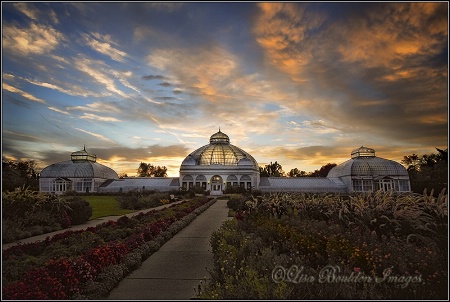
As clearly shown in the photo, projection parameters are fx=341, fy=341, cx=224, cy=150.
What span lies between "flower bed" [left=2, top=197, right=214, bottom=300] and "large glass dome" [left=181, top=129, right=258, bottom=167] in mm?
72319

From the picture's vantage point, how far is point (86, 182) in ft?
259

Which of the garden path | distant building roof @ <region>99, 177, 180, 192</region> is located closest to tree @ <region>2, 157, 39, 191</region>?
the garden path

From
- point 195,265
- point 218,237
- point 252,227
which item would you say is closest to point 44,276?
point 195,265

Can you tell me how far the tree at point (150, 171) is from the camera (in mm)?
110125

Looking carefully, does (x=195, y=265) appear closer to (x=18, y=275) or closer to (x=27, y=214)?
(x=18, y=275)

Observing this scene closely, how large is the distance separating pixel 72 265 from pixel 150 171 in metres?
105

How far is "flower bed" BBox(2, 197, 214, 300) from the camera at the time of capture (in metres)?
6.86

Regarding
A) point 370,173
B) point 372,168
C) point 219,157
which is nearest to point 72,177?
point 219,157

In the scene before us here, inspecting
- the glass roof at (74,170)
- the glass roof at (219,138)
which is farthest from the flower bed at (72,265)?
the glass roof at (219,138)

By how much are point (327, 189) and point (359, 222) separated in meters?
62.8

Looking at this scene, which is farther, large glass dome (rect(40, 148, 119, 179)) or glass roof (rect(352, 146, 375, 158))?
large glass dome (rect(40, 148, 119, 179))

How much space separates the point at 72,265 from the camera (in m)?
8.05

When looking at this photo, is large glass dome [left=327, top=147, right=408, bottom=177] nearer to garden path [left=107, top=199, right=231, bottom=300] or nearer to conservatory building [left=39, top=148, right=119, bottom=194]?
conservatory building [left=39, top=148, right=119, bottom=194]

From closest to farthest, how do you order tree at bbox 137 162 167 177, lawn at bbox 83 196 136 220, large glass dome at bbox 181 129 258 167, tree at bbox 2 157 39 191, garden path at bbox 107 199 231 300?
garden path at bbox 107 199 231 300 → tree at bbox 2 157 39 191 → lawn at bbox 83 196 136 220 → large glass dome at bbox 181 129 258 167 → tree at bbox 137 162 167 177
